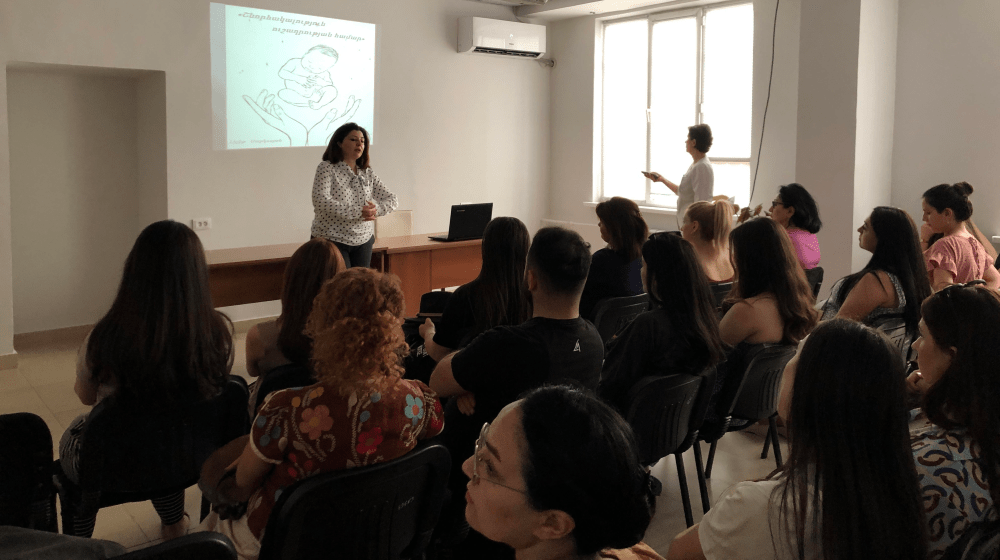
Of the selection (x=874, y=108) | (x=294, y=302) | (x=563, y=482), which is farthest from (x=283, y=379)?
(x=874, y=108)

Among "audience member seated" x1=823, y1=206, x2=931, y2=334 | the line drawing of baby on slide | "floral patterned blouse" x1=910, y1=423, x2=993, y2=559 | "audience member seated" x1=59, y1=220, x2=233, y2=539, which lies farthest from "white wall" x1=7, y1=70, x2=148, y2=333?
"floral patterned blouse" x1=910, y1=423, x2=993, y2=559

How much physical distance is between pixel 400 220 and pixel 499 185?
4.93 feet

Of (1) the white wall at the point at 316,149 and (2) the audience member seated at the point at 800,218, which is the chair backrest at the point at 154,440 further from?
(1) the white wall at the point at 316,149

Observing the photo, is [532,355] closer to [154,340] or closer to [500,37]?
[154,340]

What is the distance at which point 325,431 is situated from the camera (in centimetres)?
154

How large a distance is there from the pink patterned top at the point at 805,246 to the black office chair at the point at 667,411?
5.66 feet

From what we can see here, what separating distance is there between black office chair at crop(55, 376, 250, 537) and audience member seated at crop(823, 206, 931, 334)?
2.24 metres

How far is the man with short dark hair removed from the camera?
1874 mm

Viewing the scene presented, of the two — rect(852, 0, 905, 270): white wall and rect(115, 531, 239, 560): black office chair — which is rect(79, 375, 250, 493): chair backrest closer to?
rect(115, 531, 239, 560): black office chair

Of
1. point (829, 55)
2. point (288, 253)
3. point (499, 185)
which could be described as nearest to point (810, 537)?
point (288, 253)

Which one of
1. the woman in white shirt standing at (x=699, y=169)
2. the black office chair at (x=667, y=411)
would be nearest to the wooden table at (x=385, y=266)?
the woman in white shirt standing at (x=699, y=169)

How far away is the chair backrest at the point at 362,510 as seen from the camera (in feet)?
4.70

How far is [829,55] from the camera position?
5160 mm

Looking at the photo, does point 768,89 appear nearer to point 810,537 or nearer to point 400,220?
point 400,220
